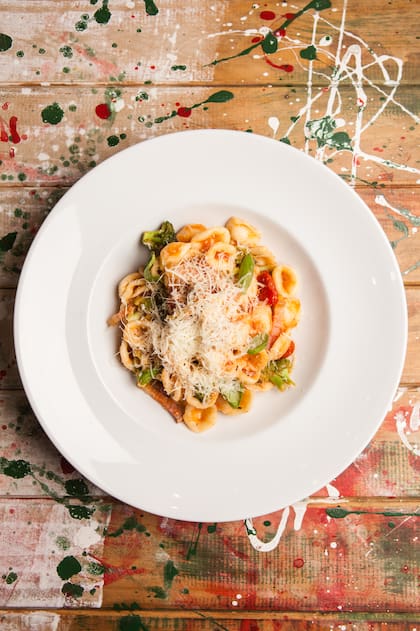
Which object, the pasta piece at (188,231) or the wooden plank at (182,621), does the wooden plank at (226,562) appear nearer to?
the wooden plank at (182,621)

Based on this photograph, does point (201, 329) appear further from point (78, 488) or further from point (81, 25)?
point (81, 25)

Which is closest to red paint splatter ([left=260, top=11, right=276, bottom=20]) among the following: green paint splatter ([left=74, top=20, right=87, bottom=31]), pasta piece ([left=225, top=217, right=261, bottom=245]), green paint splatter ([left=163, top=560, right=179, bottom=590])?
green paint splatter ([left=74, top=20, right=87, bottom=31])

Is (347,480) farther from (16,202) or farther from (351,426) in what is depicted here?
(16,202)

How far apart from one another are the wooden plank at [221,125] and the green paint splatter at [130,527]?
1.71 meters

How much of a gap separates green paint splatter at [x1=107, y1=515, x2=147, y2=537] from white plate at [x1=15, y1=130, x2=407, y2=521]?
0.35 m

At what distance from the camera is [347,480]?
3021 mm

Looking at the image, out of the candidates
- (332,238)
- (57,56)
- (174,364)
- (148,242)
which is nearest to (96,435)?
(174,364)

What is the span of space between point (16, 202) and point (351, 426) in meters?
1.98

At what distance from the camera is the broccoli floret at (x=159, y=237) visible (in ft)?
9.41

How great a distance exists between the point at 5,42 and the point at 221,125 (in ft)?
3.98

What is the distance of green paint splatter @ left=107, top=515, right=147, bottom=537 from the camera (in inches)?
119

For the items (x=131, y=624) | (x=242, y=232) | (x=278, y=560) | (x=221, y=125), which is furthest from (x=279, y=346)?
(x=131, y=624)

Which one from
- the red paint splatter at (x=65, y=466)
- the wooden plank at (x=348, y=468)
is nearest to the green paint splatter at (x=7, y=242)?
the wooden plank at (x=348, y=468)

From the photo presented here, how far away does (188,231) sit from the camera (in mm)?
2891
